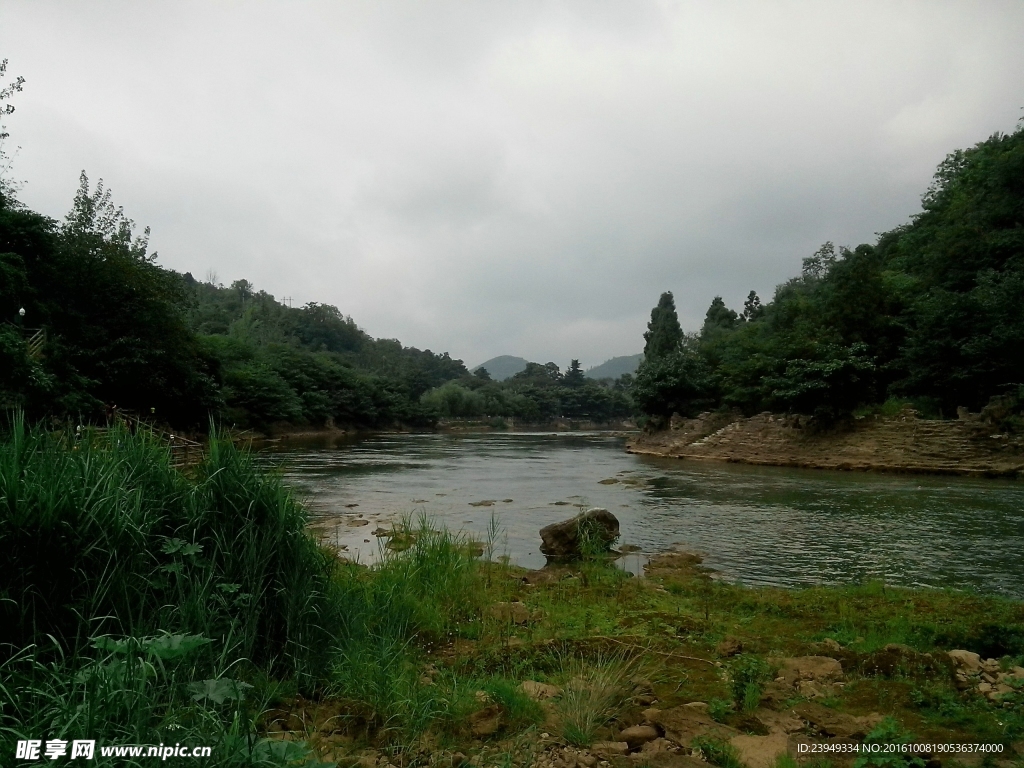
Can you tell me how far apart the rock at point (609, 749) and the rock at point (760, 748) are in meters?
0.57

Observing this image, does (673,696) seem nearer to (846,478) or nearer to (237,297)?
(846,478)

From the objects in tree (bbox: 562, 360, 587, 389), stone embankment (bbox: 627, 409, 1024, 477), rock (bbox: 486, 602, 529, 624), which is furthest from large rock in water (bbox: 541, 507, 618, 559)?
tree (bbox: 562, 360, 587, 389)

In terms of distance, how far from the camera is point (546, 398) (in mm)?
95625

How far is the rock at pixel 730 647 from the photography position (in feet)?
16.6

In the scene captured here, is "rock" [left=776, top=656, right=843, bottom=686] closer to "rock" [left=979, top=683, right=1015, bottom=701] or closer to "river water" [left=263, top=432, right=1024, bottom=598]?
"rock" [left=979, top=683, right=1015, bottom=701]

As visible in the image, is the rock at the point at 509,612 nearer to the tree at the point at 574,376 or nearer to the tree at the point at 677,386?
the tree at the point at 677,386

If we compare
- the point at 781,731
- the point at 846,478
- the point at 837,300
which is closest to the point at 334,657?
the point at 781,731

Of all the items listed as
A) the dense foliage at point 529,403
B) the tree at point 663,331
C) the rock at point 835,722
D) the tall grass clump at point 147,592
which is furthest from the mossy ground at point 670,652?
the dense foliage at point 529,403

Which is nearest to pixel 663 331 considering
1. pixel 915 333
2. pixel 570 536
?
pixel 915 333

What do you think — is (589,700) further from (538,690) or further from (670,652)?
(670,652)

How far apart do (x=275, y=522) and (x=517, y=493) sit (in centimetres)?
1468

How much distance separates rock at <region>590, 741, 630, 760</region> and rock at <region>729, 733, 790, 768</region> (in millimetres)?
571

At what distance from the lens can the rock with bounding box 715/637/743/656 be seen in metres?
5.05

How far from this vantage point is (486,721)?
348 centimetres
